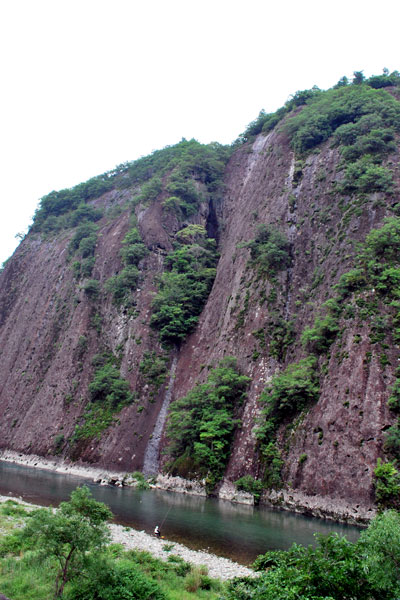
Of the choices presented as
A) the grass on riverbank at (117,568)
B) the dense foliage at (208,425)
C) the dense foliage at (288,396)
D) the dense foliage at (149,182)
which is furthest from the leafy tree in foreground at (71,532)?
the dense foliage at (149,182)

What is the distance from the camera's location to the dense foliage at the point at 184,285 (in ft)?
160

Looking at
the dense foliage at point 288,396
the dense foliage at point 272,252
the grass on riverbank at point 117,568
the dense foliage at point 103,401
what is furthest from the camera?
the dense foliage at point 103,401

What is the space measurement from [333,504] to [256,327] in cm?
1772

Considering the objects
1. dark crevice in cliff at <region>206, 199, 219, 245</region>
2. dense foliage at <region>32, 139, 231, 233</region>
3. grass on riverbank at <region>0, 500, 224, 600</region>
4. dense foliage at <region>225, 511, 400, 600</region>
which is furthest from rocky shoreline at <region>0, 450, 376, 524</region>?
dense foliage at <region>32, 139, 231, 233</region>

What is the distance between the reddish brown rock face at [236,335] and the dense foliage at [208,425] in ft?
3.69

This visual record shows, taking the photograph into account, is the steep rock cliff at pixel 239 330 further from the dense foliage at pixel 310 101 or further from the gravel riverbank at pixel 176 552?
the gravel riverbank at pixel 176 552

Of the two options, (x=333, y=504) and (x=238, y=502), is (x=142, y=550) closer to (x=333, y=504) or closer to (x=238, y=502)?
(x=333, y=504)

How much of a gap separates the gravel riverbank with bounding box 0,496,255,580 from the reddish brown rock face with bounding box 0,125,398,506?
10342 millimetres

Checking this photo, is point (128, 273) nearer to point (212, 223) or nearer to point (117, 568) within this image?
point (212, 223)

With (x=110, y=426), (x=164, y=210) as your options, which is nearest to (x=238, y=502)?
(x=110, y=426)

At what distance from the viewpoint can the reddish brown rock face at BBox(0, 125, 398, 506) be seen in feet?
85.2

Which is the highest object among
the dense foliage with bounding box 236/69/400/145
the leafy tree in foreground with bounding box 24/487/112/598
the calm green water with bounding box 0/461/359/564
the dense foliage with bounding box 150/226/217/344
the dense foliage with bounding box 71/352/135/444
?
the dense foliage with bounding box 236/69/400/145

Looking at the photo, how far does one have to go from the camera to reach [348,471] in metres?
23.6

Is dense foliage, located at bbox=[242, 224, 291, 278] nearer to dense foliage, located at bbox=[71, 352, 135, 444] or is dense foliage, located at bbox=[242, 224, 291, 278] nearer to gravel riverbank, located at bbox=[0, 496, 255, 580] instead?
dense foliage, located at bbox=[71, 352, 135, 444]
